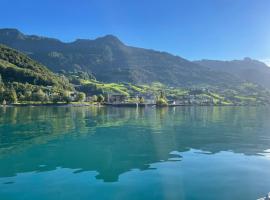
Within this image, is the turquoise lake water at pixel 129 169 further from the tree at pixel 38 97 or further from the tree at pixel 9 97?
the tree at pixel 38 97

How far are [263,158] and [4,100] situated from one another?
150 metres

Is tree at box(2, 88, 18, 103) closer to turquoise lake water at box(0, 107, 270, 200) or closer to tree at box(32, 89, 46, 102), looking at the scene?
tree at box(32, 89, 46, 102)

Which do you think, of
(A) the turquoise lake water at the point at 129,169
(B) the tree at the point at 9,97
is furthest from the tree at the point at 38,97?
(A) the turquoise lake water at the point at 129,169

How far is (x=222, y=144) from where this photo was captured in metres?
46.4

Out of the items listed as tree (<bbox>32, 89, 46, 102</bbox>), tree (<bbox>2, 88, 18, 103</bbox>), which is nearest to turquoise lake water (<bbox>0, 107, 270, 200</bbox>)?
tree (<bbox>2, 88, 18, 103</bbox>)

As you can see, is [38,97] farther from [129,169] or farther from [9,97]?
[129,169]

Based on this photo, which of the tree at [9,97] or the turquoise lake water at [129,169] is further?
the tree at [9,97]

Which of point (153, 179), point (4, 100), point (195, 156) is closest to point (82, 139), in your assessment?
point (195, 156)

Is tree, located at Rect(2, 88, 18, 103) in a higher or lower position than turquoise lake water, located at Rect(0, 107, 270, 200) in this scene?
higher

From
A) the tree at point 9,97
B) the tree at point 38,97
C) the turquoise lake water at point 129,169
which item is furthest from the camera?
the tree at point 38,97

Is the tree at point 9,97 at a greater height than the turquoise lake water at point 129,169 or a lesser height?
greater

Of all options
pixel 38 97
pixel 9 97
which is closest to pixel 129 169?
pixel 9 97

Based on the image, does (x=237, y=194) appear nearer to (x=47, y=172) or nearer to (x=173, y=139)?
(x=47, y=172)

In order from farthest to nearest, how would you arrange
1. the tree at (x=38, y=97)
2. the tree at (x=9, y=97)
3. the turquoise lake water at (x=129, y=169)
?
the tree at (x=38, y=97), the tree at (x=9, y=97), the turquoise lake water at (x=129, y=169)
